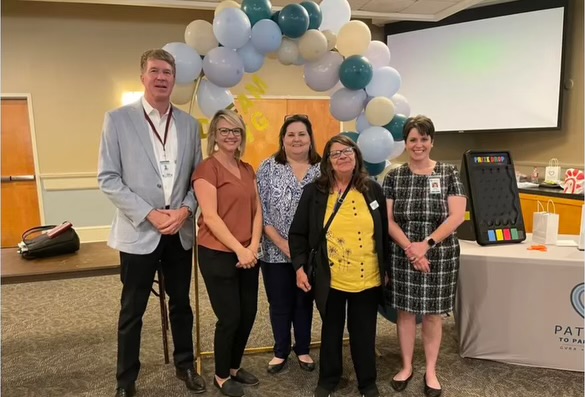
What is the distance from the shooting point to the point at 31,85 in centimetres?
520

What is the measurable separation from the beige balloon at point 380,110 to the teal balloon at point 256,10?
0.79 meters

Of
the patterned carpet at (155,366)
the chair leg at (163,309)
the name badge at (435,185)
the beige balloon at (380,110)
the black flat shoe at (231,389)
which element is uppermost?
the beige balloon at (380,110)

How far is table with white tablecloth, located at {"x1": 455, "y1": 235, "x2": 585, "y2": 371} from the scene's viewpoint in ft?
7.88

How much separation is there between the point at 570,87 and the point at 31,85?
6187mm

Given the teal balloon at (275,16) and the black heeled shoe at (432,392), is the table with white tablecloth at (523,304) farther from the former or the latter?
the teal balloon at (275,16)

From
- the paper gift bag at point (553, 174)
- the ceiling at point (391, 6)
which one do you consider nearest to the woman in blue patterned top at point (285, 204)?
the ceiling at point (391, 6)

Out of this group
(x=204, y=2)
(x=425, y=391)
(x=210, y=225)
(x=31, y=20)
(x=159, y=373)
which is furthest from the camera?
(x=31, y=20)

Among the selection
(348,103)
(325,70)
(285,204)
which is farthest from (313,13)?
(285,204)

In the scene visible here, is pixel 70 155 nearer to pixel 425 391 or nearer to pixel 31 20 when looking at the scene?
pixel 31 20

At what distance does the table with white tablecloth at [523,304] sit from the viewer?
240 centimetres

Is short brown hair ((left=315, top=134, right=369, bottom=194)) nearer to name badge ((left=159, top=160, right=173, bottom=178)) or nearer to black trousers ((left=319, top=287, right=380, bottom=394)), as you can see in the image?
black trousers ((left=319, top=287, right=380, bottom=394))

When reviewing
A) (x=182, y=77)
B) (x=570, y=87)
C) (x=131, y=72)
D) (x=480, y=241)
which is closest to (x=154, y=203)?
(x=182, y=77)

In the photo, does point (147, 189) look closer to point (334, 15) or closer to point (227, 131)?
point (227, 131)

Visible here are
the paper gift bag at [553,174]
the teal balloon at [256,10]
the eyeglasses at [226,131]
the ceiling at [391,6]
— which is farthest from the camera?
the paper gift bag at [553,174]
